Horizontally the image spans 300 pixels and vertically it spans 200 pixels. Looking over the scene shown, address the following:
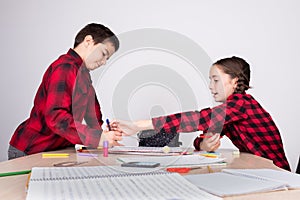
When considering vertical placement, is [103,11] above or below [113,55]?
above

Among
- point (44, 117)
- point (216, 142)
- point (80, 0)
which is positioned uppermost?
point (80, 0)

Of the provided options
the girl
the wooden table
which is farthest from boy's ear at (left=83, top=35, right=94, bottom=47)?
the wooden table

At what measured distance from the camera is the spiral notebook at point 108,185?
1.92ft

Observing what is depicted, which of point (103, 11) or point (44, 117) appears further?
point (103, 11)

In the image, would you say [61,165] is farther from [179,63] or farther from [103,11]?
[103,11]

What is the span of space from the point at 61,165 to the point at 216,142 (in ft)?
1.82

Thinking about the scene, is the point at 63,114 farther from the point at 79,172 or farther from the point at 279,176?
the point at 279,176

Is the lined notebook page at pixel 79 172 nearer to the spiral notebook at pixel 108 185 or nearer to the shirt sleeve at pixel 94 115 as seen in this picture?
the spiral notebook at pixel 108 185

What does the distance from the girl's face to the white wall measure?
66cm

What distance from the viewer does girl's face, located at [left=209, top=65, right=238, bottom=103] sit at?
1.63 meters

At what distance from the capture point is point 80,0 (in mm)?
2311

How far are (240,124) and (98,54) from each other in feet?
1.82

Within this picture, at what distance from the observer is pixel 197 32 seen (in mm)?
2373

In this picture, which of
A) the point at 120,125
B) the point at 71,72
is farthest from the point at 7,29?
the point at 120,125
